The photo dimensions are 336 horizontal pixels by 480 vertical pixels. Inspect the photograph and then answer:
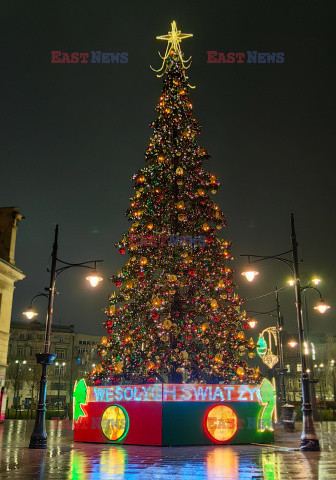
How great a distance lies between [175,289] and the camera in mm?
18156

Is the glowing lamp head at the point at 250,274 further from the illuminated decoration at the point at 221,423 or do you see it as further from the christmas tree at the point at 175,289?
the illuminated decoration at the point at 221,423

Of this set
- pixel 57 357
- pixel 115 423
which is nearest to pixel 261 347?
pixel 115 423

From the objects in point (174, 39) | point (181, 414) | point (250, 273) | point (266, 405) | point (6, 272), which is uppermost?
point (174, 39)

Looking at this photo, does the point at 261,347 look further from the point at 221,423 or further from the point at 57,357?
the point at 57,357

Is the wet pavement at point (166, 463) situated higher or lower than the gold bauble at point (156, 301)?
lower

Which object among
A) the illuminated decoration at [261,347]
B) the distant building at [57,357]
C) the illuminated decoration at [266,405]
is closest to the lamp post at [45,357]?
the illuminated decoration at [266,405]

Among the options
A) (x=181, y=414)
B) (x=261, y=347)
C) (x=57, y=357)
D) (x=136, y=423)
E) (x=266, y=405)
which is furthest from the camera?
(x=57, y=357)

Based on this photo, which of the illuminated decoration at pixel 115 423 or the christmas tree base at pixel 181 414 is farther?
the illuminated decoration at pixel 115 423

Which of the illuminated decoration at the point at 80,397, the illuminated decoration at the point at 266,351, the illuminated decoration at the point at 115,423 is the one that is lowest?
the illuminated decoration at the point at 115,423

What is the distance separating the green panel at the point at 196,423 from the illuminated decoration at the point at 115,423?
1688mm

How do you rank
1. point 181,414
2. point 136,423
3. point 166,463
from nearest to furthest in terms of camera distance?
point 166,463 → point 181,414 → point 136,423

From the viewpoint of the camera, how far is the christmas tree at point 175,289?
1773cm

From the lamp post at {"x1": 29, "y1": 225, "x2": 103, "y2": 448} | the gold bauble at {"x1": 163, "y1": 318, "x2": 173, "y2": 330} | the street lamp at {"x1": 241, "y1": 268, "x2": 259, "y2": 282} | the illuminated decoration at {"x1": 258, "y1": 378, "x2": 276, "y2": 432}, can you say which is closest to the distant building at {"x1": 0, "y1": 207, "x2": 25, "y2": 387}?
the lamp post at {"x1": 29, "y1": 225, "x2": 103, "y2": 448}

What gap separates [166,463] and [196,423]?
4.65 meters
